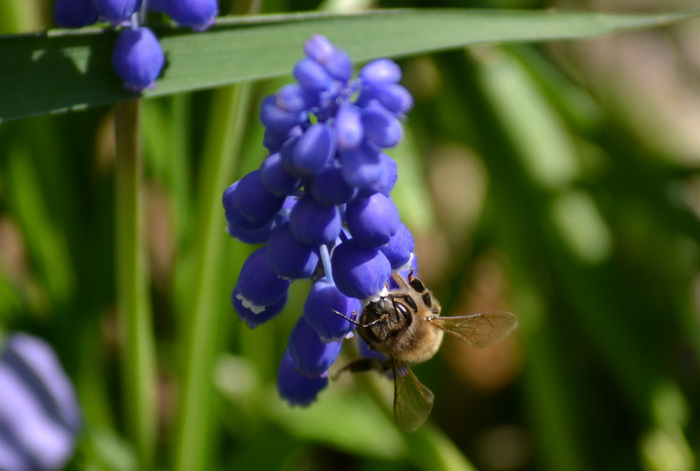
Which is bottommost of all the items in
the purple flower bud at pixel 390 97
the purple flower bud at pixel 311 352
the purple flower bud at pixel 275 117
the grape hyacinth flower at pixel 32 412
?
the grape hyacinth flower at pixel 32 412

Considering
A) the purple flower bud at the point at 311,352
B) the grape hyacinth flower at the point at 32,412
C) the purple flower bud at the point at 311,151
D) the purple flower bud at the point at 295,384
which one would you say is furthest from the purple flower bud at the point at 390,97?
the grape hyacinth flower at the point at 32,412

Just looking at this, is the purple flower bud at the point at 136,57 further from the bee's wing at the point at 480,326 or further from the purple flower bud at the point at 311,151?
the bee's wing at the point at 480,326

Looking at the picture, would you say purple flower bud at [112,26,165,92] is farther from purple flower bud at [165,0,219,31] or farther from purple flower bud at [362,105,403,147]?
purple flower bud at [362,105,403,147]

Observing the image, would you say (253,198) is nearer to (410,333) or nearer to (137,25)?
(137,25)

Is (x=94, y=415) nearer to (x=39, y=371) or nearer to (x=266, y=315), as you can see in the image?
(x=39, y=371)

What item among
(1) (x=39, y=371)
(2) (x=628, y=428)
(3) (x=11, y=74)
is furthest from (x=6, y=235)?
(2) (x=628, y=428)

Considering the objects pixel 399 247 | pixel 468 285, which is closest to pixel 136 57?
pixel 399 247

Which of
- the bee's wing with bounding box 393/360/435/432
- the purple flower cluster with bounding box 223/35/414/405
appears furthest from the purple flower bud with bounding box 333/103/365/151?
the bee's wing with bounding box 393/360/435/432
